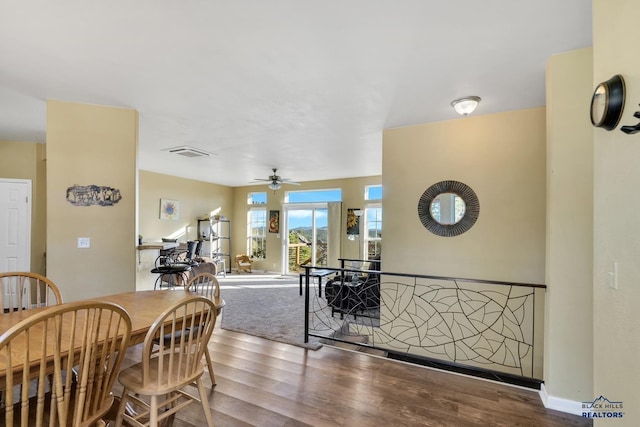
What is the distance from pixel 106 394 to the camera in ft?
4.74

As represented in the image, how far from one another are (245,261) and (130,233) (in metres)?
5.95

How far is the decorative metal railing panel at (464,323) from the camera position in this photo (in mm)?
3219

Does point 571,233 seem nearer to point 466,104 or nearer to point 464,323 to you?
point 466,104

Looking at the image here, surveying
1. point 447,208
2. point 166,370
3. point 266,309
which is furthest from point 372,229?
point 166,370

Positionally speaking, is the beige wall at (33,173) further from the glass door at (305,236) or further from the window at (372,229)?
the window at (372,229)

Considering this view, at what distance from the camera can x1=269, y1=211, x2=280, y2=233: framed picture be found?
8984 mm

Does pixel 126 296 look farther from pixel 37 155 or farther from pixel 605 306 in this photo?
pixel 37 155

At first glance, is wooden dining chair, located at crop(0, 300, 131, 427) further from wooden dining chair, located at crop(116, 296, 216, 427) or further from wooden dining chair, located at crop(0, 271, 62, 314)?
wooden dining chair, located at crop(0, 271, 62, 314)

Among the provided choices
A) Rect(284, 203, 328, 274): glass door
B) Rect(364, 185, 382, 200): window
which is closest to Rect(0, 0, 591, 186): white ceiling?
Rect(364, 185, 382, 200): window

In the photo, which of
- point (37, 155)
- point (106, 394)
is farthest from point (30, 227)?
point (106, 394)

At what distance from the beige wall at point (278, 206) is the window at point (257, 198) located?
117 mm

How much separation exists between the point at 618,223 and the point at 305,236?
25.0 feet

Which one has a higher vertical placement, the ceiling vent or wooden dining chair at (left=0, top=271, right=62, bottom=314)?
the ceiling vent

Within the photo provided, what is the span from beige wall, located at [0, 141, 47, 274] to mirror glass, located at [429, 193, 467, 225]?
18.9ft
